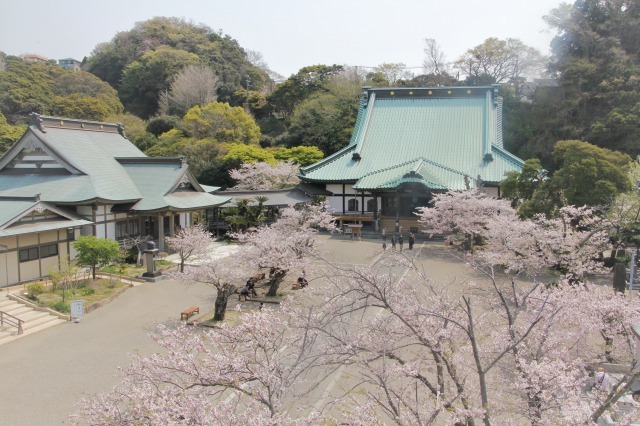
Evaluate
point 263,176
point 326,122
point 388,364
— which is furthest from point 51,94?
point 388,364

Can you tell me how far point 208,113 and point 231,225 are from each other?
18.6 metres

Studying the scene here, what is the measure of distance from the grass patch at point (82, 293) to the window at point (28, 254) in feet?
5.69

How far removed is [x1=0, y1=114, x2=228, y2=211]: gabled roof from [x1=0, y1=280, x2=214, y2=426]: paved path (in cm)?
692

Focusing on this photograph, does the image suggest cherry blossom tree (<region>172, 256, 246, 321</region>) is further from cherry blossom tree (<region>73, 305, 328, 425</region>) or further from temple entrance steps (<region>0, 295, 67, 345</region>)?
cherry blossom tree (<region>73, 305, 328, 425</region>)

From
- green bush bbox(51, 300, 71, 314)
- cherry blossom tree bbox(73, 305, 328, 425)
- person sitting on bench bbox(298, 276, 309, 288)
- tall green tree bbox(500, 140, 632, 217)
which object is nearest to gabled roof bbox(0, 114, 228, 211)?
green bush bbox(51, 300, 71, 314)

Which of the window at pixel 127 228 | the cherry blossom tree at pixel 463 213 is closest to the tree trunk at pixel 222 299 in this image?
the window at pixel 127 228

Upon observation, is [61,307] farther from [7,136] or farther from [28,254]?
[7,136]

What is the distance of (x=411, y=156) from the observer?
3234cm

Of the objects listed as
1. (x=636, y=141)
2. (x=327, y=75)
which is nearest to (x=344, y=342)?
(x=636, y=141)

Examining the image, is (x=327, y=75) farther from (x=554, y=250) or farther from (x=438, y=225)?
(x=554, y=250)

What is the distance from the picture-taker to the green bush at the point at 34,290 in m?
15.6

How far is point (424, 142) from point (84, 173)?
2157 cm

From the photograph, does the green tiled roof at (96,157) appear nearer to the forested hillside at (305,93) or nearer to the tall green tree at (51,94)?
the forested hillside at (305,93)

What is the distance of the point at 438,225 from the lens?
24578 millimetres
